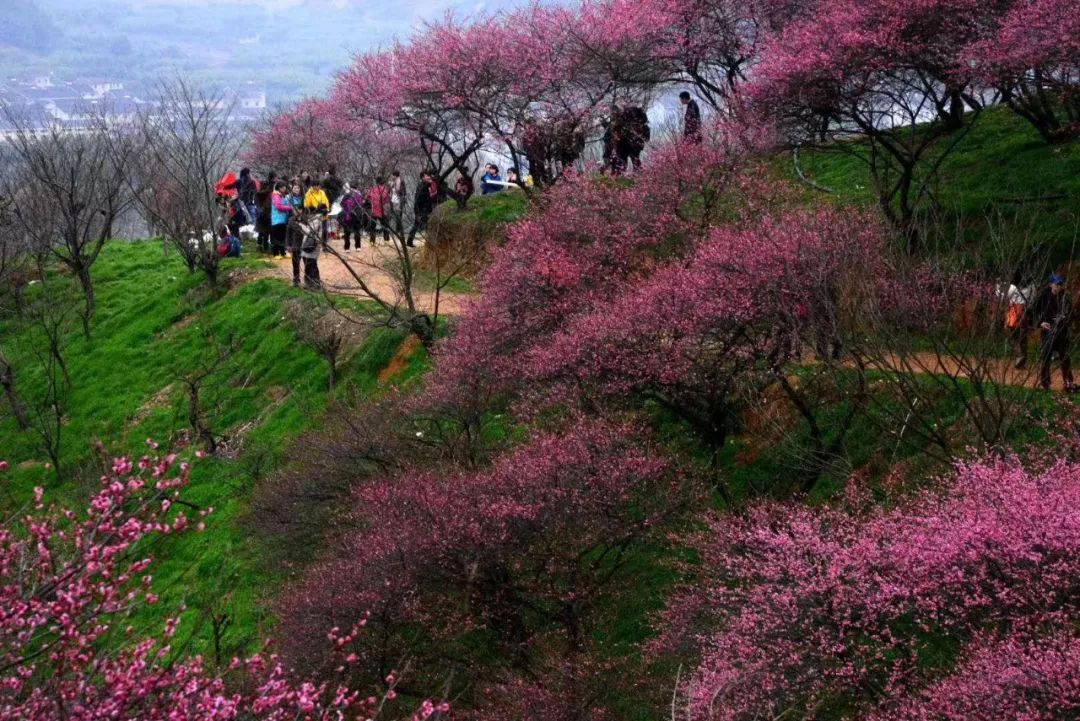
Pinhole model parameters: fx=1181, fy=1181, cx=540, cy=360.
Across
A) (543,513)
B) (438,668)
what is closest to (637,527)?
(543,513)

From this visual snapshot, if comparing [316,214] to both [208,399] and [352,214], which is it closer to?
[352,214]

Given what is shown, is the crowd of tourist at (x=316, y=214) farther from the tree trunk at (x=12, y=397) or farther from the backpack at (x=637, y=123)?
the tree trunk at (x=12, y=397)

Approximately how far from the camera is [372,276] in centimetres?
2844

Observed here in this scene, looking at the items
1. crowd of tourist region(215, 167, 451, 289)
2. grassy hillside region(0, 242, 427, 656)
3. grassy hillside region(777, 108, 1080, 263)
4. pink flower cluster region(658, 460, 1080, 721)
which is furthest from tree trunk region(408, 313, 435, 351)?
pink flower cluster region(658, 460, 1080, 721)

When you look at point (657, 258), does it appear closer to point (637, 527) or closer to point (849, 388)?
point (849, 388)

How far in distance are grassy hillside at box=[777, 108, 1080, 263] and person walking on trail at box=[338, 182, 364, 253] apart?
33.4 feet

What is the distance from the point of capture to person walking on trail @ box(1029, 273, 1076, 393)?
40.7 ft

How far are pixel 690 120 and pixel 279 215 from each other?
12.5 meters

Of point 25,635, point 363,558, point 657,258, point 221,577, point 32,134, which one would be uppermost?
point 32,134

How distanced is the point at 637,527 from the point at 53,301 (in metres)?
30.0

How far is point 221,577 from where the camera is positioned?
64.7 feet

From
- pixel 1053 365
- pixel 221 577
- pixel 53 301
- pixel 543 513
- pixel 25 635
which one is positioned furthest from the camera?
pixel 53 301

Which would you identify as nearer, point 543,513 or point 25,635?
point 25,635

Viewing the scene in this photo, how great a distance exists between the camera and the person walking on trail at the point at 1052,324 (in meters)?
12.4
